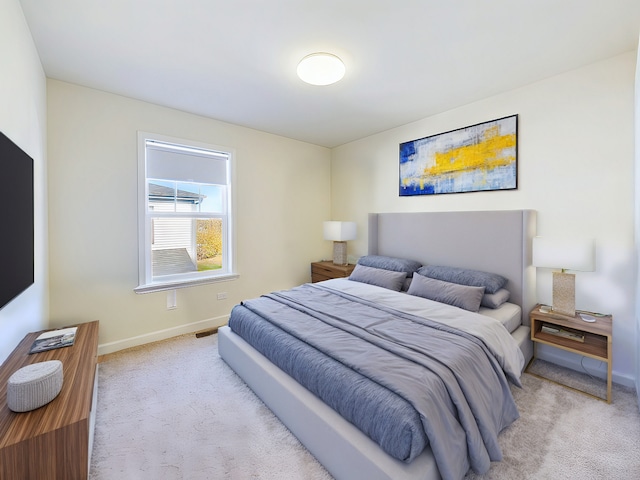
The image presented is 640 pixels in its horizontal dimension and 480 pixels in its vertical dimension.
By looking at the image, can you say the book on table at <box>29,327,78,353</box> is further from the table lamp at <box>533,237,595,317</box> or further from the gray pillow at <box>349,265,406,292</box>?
the table lamp at <box>533,237,595,317</box>

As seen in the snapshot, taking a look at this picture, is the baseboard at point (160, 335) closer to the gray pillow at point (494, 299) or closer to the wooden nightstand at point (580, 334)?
the gray pillow at point (494, 299)

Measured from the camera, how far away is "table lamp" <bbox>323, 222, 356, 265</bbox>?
3936 millimetres

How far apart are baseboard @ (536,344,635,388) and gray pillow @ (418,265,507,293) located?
2.32ft

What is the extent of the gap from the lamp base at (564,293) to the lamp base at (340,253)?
7.98ft

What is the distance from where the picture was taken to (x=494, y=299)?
2439 mm

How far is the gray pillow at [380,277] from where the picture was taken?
10.1 feet

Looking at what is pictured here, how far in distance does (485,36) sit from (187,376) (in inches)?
138

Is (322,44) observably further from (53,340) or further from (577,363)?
(577,363)

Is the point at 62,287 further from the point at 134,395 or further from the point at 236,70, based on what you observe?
the point at 236,70

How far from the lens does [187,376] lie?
93.8 inches

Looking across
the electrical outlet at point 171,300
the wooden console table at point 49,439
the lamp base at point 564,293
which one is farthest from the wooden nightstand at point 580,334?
the electrical outlet at point 171,300

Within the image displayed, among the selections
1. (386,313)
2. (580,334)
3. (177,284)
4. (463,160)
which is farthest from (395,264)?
(177,284)

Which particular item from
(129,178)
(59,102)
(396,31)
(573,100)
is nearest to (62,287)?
(129,178)

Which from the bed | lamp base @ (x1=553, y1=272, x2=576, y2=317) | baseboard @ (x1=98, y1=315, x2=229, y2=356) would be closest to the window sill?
baseboard @ (x1=98, y1=315, x2=229, y2=356)
